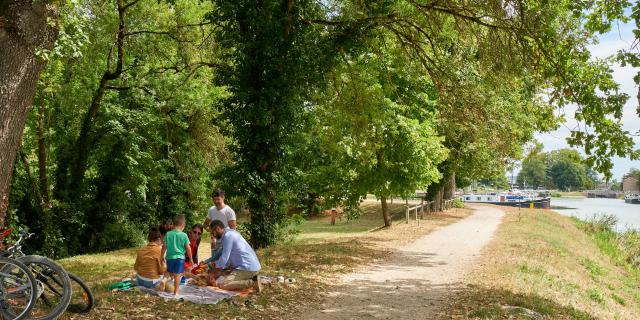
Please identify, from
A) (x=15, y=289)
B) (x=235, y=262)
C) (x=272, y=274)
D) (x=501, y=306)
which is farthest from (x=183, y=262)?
(x=501, y=306)

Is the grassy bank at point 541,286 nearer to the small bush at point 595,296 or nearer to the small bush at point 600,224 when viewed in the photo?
the small bush at point 595,296

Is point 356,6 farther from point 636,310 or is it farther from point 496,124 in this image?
point 636,310

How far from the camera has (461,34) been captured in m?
13.2

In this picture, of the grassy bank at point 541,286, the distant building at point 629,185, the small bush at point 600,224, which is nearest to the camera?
the grassy bank at point 541,286

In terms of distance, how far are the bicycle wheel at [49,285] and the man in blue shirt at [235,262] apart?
9.00ft

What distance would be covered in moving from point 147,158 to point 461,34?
12.1m

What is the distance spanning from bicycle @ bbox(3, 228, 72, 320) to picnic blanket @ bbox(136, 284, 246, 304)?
71.1 inches

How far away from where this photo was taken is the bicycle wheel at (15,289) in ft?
18.9

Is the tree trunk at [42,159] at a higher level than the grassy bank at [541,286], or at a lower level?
higher

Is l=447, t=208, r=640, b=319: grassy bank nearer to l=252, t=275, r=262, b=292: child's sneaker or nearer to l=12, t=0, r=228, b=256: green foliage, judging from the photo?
l=252, t=275, r=262, b=292: child's sneaker

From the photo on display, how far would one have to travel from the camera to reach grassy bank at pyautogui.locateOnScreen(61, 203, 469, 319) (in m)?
7.23

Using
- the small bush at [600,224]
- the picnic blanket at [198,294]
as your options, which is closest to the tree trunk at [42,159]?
the picnic blanket at [198,294]

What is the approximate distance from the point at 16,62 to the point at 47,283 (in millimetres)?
2603

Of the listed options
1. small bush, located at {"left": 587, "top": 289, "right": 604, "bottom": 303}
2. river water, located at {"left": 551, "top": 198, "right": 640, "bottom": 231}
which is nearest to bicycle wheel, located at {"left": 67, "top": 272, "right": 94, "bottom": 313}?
small bush, located at {"left": 587, "top": 289, "right": 604, "bottom": 303}
